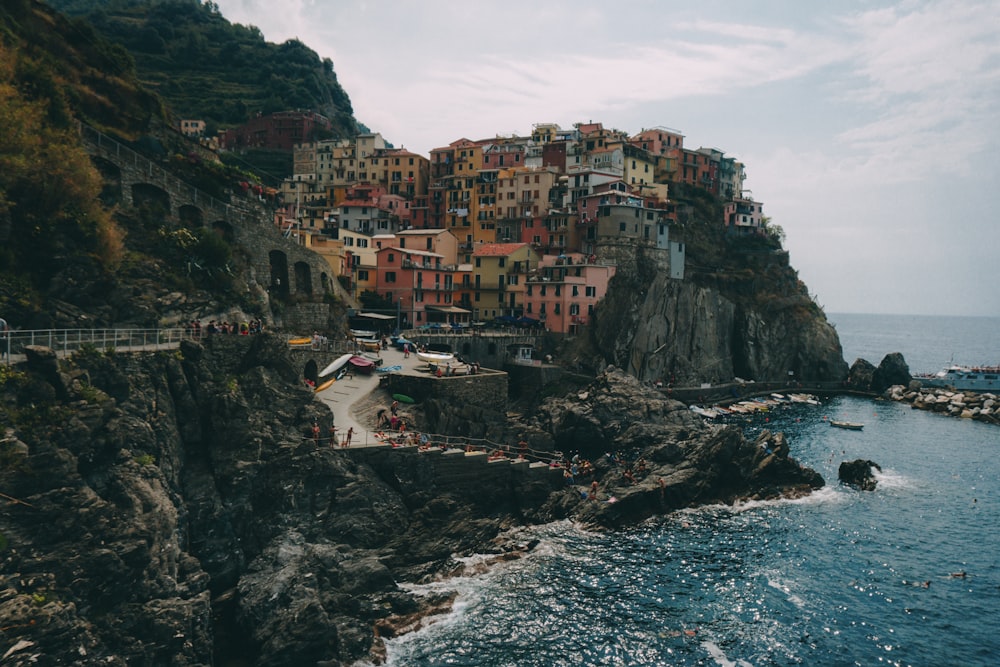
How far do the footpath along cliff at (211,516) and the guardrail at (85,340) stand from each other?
3.11 feet

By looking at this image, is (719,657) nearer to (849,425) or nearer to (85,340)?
(85,340)

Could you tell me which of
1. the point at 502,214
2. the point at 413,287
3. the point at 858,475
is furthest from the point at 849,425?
the point at 502,214

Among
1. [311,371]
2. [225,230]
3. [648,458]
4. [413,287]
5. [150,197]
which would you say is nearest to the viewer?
[311,371]

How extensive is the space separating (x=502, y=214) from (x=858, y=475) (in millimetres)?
63007

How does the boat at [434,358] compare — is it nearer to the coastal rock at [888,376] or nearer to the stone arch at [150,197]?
the stone arch at [150,197]

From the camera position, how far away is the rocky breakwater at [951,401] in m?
86.6

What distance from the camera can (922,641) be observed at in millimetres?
31500

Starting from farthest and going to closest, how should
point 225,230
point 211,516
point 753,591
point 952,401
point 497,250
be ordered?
1. point 952,401
2. point 497,250
3. point 225,230
4. point 753,591
5. point 211,516

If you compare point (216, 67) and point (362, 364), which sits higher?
point (216, 67)

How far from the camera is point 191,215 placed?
168 ft

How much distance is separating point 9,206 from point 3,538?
786 inches

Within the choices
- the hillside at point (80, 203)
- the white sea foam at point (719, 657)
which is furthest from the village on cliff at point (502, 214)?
the white sea foam at point (719, 657)

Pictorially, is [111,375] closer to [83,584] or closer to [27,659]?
[83,584]

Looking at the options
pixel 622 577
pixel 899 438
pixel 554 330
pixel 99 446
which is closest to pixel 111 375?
pixel 99 446
